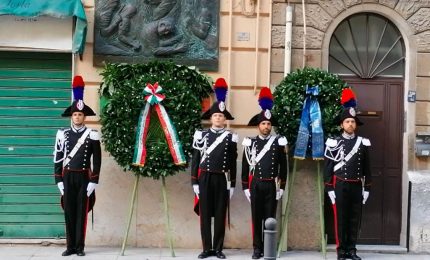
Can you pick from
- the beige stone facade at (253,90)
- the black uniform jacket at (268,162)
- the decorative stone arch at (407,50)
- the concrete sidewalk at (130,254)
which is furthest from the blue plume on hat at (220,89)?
the concrete sidewalk at (130,254)

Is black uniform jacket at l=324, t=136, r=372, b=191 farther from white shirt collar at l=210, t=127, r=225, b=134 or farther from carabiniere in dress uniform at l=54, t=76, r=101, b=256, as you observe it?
carabiniere in dress uniform at l=54, t=76, r=101, b=256

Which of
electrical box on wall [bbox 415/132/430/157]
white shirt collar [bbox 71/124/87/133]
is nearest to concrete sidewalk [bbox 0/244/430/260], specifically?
electrical box on wall [bbox 415/132/430/157]

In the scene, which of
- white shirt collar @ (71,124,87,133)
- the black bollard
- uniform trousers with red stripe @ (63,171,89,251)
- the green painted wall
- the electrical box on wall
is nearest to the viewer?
the black bollard

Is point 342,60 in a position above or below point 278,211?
above

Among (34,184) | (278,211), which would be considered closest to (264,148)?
(278,211)

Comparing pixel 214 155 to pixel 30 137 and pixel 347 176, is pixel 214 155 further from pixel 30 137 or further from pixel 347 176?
pixel 30 137

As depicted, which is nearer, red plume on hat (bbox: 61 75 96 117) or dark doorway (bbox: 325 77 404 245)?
red plume on hat (bbox: 61 75 96 117)

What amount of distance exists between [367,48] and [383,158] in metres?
1.69

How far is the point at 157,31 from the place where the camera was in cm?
1002

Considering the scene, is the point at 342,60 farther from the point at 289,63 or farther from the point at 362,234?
the point at 362,234

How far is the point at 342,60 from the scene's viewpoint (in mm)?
10438

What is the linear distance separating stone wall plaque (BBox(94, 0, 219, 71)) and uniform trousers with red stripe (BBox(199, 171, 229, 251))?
1863 millimetres

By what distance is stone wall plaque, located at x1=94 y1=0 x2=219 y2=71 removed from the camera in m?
10.0

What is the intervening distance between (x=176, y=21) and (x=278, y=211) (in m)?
3.19
